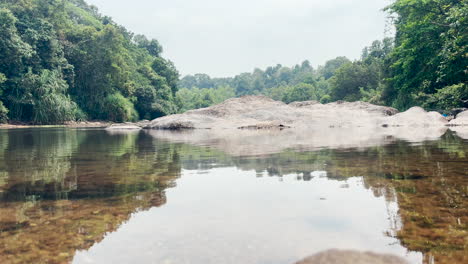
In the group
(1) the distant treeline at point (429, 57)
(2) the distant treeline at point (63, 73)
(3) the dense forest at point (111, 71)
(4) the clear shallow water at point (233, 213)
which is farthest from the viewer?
(2) the distant treeline at point (63, 73)

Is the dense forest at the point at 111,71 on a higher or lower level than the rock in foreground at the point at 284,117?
higher

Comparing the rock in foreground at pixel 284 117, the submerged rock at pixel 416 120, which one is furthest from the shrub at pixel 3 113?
the submerged rock at pixel 416 120

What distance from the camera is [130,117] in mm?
42375

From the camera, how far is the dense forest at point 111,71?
1861cm

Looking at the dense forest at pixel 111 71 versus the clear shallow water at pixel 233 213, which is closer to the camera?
the clear shallow water at pixel 233 213

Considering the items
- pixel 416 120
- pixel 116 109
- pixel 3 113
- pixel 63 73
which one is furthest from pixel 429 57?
pixel 63 73

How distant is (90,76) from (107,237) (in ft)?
145

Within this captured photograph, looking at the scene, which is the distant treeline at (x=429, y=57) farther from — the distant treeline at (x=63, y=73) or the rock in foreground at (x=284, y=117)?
the distant treeline at (x=63, y=73)

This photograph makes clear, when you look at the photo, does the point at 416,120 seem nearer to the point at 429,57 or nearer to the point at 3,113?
the point at 429,57

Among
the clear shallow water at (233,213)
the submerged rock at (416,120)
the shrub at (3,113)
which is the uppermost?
the shrub at (3,113)

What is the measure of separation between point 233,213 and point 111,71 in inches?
1714

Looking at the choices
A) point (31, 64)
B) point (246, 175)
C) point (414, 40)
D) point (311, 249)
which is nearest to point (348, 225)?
point (311, 249)

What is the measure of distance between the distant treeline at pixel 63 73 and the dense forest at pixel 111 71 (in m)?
0.09

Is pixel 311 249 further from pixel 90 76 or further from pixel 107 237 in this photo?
pixel 90 76
